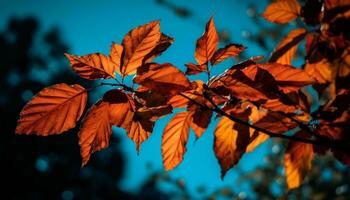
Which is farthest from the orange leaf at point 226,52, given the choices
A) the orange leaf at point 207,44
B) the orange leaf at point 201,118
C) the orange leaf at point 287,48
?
the orange leaf at point 287,48

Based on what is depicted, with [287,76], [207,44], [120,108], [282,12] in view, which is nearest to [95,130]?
[120,108]

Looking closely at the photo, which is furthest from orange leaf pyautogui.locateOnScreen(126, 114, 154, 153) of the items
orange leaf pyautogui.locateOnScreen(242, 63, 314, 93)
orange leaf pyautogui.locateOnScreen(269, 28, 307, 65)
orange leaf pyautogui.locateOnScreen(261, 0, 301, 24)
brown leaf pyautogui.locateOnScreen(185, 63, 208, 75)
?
orange leaf pyautogui.locateOnScreen(261, 0, 301, 24)

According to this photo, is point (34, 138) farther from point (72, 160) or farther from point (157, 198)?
point (157, 198)

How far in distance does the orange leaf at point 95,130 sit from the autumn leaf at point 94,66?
0.07 metres

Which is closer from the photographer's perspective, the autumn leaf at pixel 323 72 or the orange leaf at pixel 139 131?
the orange leaf at pixel 139 131

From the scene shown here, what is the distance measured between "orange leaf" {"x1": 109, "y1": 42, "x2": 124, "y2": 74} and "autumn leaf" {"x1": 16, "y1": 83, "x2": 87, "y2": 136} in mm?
92

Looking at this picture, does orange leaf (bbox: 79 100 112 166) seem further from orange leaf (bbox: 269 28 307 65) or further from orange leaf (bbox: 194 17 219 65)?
orange leaf (bbox: 269 28 307 65)

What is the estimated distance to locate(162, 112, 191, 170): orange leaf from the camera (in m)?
0.76

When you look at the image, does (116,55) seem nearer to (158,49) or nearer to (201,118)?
(158,49)

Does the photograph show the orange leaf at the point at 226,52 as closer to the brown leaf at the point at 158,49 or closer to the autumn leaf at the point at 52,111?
the brown leaf at the point at 158,49

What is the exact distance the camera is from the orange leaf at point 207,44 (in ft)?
2.13

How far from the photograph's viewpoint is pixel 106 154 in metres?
11.8

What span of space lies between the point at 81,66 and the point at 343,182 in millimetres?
6615

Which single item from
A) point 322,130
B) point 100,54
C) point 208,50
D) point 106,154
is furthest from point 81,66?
point 106,154
